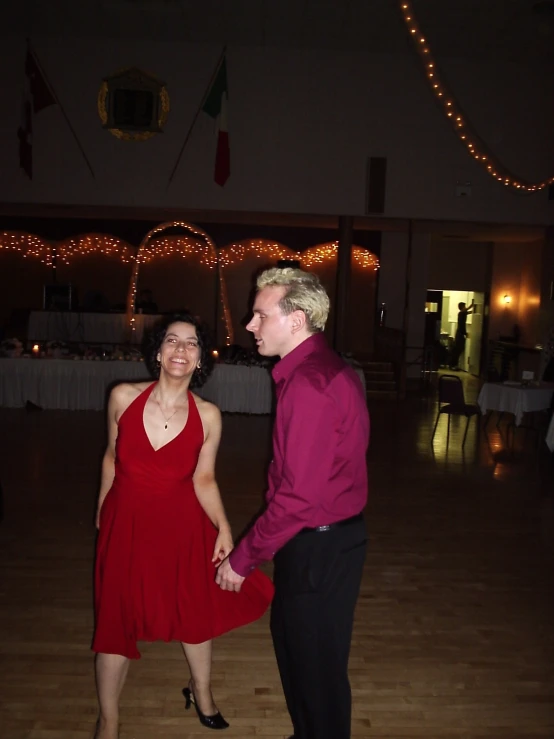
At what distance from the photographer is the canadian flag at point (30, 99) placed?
10523 mm

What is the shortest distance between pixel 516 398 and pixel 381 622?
5.21m

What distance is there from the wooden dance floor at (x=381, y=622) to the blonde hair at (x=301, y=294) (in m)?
1.64

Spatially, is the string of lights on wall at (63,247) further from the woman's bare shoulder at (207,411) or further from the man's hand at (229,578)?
the man's hand at (229,578)

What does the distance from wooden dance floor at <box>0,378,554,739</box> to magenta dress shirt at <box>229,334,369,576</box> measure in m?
1.17

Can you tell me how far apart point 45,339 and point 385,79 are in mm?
7953

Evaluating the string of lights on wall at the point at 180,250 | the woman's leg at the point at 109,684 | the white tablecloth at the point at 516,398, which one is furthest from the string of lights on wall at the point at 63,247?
the woman's leg at the point at 109,684

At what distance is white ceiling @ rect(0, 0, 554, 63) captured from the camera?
9531 mm

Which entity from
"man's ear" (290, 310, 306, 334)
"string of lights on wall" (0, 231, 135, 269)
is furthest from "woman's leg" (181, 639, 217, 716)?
"string of lights on wall" (0, 231, 135, 269)

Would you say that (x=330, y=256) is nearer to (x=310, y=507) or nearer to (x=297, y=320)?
(x=297, y=320)

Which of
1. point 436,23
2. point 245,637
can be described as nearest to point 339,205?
point 436,23

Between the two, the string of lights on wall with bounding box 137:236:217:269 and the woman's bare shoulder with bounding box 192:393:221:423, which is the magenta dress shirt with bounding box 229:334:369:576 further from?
the string of lights on wall with bounding box 137:236:217:269

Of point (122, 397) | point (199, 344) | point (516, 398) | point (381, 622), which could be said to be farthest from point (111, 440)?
point (516, 398)

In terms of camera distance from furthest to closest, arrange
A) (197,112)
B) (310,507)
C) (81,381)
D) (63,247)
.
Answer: (63,247), (197,112), (81,381), (310,507)

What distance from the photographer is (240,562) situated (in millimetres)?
1718
